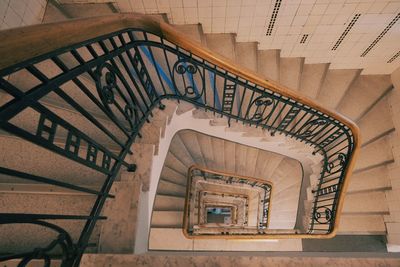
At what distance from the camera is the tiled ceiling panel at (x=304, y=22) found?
129 inches

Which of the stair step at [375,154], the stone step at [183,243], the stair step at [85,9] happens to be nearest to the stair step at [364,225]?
the stair step at [375,154]

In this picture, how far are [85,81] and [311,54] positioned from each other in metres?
3.77

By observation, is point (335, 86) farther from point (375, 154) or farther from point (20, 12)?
point (20, 12)

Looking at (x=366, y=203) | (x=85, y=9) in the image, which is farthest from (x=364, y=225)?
(x=85, y=9)

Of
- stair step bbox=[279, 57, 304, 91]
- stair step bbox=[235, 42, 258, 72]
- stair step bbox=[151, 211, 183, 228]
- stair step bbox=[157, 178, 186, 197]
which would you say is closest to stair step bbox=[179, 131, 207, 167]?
stair step bbox=[157, 178, 186, 197]

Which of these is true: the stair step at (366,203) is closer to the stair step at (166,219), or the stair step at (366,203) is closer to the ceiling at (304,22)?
the ceiling at (304,22)

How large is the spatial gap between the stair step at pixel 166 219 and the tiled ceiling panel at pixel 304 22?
173 inches

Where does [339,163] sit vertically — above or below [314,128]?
below

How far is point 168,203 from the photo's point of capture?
19.7ft

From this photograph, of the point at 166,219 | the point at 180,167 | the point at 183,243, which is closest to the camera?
the point at 183,243

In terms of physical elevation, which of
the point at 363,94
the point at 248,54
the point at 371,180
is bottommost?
the point at 371,180

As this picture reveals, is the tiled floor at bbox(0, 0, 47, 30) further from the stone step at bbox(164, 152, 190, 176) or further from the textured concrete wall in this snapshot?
the textured concrete wall

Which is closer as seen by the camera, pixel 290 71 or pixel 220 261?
pixel 220 261

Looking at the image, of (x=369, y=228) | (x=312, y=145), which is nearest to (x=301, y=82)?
(x=312, y=145)
